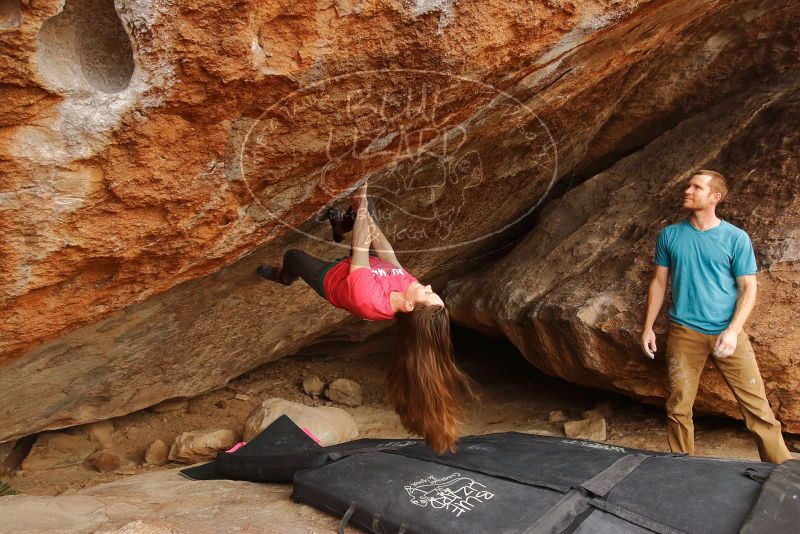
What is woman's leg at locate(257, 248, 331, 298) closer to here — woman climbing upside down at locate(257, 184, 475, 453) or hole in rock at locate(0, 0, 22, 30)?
woman climbing upside down at locate(257, 184, 475, 453)

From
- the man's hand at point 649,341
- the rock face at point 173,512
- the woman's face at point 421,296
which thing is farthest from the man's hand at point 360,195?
the man's hand at point 649,341

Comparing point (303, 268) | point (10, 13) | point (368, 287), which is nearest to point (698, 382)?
point (368, 287)

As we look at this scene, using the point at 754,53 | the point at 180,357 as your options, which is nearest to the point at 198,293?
the point at 180,357

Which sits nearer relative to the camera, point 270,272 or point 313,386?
point 270,272

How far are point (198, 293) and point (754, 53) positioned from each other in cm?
388

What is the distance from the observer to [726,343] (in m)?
2.90

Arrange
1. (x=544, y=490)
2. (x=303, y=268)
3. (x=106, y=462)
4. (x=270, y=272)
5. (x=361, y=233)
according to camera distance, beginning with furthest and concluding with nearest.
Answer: (x=106, y=462) → (x=270, y=272) → (x=303, y=268) → (x=361, y=233) → (x=544, y=490)

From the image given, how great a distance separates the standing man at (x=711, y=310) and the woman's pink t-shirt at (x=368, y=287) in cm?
140

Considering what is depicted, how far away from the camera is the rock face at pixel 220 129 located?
192 centimetres

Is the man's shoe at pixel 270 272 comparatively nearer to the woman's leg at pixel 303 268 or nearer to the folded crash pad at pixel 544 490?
the woman's leg at pixel 303 268

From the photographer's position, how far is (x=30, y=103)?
1833 mm

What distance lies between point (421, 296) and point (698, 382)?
1707 mm

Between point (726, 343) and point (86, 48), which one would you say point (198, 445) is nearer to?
point (86, 48)

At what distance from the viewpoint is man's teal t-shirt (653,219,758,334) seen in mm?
2928
